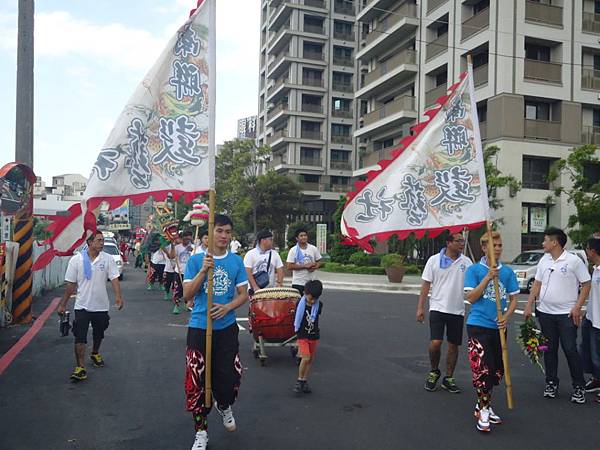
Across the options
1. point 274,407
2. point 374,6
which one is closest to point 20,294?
point 274,407

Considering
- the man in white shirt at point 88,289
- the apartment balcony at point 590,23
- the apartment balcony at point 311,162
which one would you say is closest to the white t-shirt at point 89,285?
the man in white shirt at point 88,289

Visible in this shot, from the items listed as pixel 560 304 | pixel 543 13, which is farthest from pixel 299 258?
pixel 543 13

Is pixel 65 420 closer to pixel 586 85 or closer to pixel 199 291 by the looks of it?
pixel 199 291

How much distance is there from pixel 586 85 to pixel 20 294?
1111 inches

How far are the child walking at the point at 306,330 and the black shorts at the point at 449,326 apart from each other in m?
1.35

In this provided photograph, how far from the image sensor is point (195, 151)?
5.13 metres

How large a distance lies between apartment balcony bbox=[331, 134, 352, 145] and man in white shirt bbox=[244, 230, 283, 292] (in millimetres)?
51038

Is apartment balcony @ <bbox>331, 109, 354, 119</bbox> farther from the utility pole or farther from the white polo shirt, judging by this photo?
the white polo shirt

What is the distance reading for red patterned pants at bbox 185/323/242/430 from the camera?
15.0 ft

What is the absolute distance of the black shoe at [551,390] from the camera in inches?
251

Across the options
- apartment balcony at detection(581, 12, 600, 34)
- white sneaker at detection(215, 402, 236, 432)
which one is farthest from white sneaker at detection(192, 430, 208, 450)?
apartment balcony at detection(581, 12, 600, 34)

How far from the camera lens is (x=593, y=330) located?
6.50 m

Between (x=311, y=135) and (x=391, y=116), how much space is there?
21133 mm

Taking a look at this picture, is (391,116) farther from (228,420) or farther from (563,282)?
(228,420)
